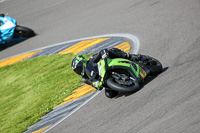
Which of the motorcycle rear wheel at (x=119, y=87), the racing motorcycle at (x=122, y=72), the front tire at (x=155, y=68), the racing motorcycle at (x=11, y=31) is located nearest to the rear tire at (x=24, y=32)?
the racing motorcycle at (x=11, y=31)

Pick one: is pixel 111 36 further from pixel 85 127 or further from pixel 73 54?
pixel 85 127

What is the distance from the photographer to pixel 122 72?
7.67m

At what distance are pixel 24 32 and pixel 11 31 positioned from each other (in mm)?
661

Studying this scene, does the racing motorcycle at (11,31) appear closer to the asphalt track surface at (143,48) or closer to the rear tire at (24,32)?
the rear tire at (24,32)

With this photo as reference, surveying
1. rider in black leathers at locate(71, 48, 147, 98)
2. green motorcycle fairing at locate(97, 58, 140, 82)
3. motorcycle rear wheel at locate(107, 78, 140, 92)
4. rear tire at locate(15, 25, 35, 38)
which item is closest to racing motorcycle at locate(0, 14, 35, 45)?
rear tire at locate(15, 25, 35, 38)

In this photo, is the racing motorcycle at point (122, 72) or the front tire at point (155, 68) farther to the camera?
the front tire at point (155, 68)

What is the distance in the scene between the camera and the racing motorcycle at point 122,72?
7324 millimetres

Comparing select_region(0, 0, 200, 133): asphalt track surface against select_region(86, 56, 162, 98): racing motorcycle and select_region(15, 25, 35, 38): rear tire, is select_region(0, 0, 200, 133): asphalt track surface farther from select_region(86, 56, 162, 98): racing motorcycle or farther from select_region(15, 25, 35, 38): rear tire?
select_region(15, 25, 35, 38): rear tire

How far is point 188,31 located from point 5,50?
33.6 feet

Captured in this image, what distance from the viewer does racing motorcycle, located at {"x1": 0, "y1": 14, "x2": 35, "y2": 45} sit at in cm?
1578

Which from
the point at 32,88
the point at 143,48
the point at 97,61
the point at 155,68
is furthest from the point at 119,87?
the point at 32,88

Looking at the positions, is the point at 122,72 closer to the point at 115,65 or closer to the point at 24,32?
the point at 115,65

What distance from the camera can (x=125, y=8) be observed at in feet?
47.2

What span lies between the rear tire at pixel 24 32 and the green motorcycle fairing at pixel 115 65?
9.35 m
